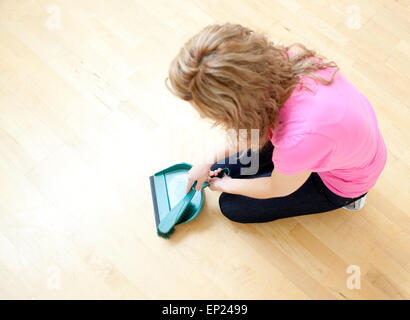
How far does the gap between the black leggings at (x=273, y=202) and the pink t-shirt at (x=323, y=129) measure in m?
0.19

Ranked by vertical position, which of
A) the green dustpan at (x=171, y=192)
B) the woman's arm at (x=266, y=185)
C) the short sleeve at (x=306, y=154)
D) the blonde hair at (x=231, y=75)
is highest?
the blonde hair at (x=231, y=75)

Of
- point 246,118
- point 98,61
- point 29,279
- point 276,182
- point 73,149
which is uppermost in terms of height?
point 246,118

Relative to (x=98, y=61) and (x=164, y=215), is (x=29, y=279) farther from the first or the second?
(x=98, y=61)

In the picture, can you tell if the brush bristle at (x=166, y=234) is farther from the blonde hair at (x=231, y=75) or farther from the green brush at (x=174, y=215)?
the blonde hair at (x=231, y=75)

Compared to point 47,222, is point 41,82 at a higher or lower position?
higher

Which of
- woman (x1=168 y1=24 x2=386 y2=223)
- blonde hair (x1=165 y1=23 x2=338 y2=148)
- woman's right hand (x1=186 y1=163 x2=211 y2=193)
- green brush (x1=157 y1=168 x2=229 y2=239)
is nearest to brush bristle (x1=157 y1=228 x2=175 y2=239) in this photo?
green brush (x1=157 y1=168 x2=229 y2=239)

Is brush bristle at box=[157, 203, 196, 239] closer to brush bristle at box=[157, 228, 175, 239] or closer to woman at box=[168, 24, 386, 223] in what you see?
brush bristle at box=[157, 228, 175, 239]

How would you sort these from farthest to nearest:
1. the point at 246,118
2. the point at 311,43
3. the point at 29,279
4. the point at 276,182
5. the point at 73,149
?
1. the point at 311,43
2. the point at 73,149
3. the point at 29,279
4. the point at 276,182
5. the point at 246,118

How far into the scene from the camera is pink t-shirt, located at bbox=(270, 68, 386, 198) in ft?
1.80

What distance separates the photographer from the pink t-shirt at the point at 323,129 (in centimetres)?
55

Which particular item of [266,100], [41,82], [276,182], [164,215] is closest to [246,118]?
[266,100]

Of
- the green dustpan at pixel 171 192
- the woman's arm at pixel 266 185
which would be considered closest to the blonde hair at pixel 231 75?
the woman's arm at pixel 266 185

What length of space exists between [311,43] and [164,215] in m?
0.76

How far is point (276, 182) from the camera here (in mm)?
690
